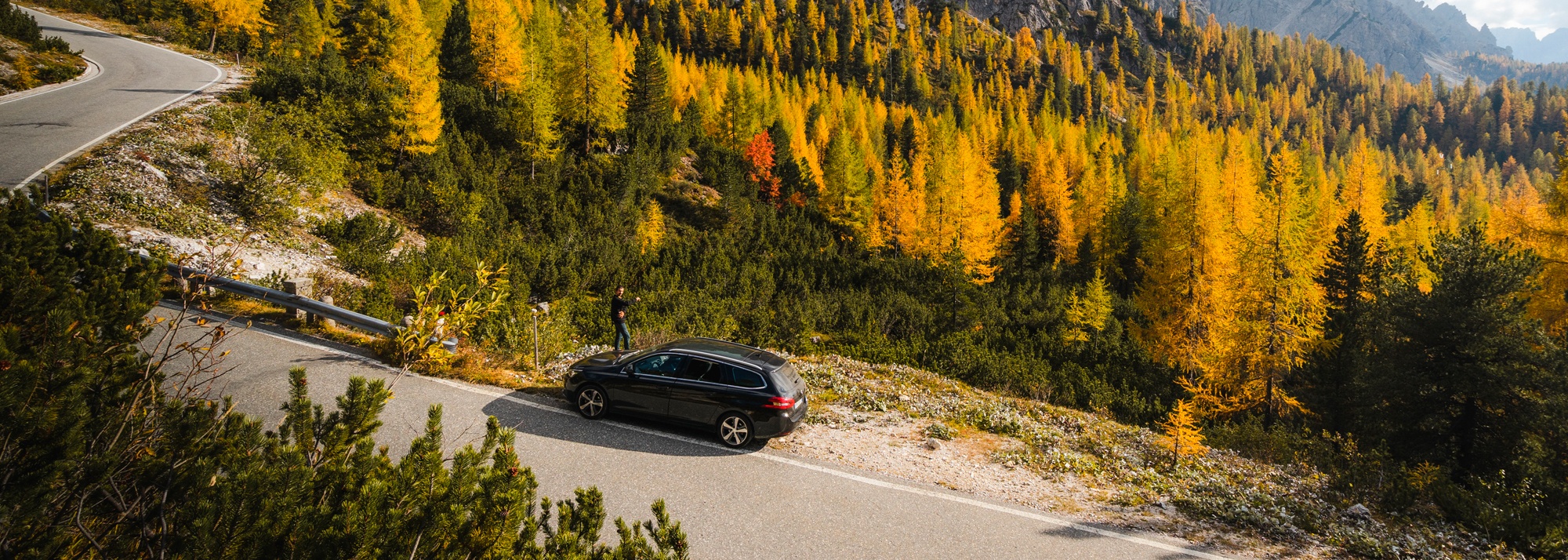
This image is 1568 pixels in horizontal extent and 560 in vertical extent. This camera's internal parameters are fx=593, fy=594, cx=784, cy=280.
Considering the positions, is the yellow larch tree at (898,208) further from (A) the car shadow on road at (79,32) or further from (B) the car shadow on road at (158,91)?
(A) the car shadow on road at (79,32)

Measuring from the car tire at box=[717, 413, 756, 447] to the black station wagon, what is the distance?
0.4 inches

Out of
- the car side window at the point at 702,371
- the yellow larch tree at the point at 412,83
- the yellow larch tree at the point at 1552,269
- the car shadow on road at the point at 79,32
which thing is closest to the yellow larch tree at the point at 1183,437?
the car side window at the point at 702,371

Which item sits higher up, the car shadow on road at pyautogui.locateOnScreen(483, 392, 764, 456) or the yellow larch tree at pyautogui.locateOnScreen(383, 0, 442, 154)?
the yellow larch tree at pyautogui.locateOnScreen(383, 0, 442, 154)

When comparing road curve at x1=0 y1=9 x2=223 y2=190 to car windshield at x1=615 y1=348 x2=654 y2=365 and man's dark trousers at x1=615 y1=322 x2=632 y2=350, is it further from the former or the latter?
car windshield at x1=615 y1=348 x2=654 y2=365

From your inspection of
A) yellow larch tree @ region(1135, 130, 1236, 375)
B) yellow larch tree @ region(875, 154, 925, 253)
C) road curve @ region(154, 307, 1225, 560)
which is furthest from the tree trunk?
yellow larch tree @ region(875, 154, 925, 253)

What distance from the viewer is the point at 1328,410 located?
19.9 meters

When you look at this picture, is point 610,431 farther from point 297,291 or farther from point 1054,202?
point 1054,202

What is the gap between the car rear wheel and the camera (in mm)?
8773

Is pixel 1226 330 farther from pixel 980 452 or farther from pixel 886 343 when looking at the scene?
pixel 980 452

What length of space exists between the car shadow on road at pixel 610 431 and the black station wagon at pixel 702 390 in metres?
0.16

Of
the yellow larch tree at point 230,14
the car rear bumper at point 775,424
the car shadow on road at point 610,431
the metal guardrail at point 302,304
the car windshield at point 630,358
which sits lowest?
the car shadow on road at point 610,431

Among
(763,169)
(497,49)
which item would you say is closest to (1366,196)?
(763,169)

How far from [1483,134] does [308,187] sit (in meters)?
224

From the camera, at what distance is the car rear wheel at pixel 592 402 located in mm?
8773
